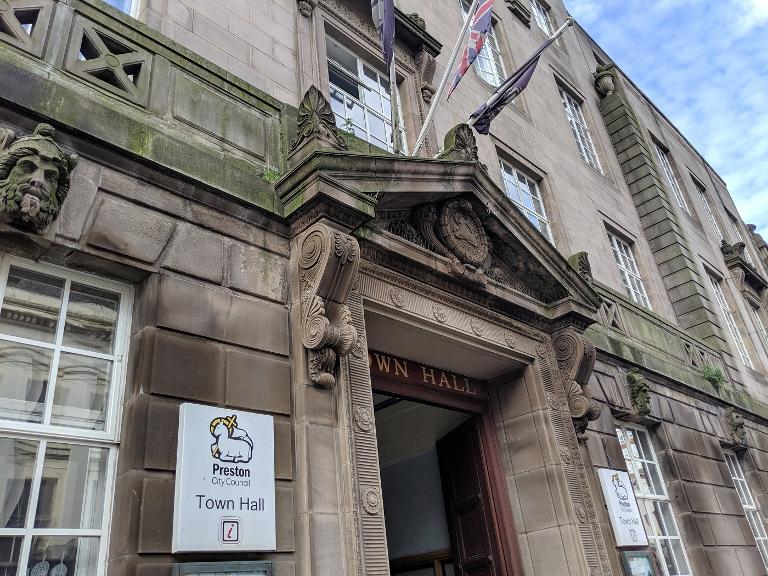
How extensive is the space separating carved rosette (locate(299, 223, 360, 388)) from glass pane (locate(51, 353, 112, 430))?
1418 mm

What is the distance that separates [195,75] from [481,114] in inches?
157

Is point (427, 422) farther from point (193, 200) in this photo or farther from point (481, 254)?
point (193, 200)

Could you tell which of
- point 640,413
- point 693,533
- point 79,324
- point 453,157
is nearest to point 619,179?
point 640,413

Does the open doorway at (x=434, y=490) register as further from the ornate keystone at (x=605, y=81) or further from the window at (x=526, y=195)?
the ornate keystone at (x=605, y=81)

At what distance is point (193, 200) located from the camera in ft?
15.1

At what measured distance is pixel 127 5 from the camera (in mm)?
5695

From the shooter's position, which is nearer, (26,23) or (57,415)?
(57,415)

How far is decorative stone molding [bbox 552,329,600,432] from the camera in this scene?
7.04m

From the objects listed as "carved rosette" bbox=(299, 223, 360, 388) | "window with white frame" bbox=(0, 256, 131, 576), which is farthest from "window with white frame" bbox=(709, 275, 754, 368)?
"window with white frame" bbox=(0, 256, 131, 576)

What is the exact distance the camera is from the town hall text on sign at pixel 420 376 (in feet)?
20.4

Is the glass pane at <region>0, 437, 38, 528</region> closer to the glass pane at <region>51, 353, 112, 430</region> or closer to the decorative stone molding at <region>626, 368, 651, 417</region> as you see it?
the glass pane at <region>51, 353, 112, 430</region>

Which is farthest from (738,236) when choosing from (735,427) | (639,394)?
(639,394)

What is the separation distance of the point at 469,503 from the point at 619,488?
1.95 m

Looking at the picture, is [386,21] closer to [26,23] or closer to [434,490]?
[26,23]
